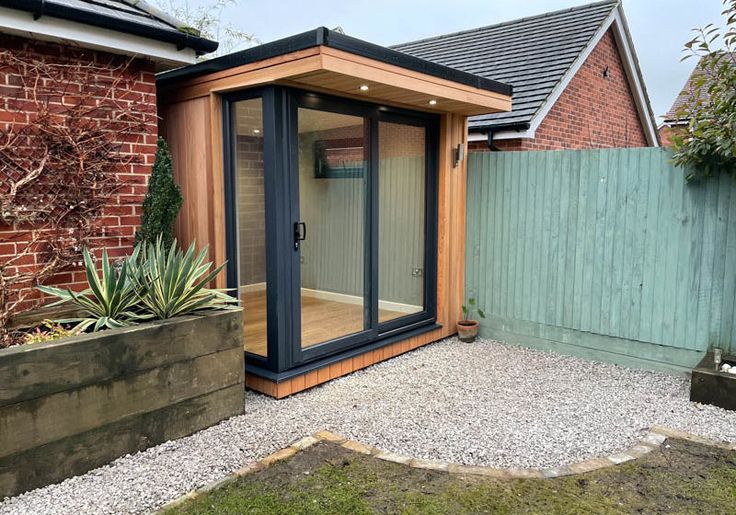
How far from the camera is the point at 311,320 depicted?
4.92 metres

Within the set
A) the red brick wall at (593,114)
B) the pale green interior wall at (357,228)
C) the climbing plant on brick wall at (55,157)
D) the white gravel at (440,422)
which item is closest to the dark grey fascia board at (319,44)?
the climbing plant on brick wall at (55,157)

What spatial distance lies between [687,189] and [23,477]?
5.47 meters

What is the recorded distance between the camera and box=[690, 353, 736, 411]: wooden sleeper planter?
4.33 metres

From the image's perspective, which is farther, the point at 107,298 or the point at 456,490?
the point at 107,298

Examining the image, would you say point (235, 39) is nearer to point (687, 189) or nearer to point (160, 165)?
point (160, 165)

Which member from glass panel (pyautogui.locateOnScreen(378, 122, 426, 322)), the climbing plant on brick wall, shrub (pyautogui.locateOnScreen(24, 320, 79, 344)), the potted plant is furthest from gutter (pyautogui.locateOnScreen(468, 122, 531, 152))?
shrub (pyautogui.locateOnScreen(24, 320, 79, 344))

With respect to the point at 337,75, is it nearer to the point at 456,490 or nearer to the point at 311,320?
the point at 311,320

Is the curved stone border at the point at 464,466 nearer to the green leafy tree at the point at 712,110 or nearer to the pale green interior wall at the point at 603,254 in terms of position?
the pale green interior wall at the point at 603,254

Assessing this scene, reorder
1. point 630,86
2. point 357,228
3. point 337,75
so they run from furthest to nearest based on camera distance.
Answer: point 630,86, point 357,228, point 337,75

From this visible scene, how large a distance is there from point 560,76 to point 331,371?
5.96m

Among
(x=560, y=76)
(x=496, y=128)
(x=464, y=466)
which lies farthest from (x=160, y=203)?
(x=560, y=76)

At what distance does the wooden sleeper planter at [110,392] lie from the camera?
2961 mm

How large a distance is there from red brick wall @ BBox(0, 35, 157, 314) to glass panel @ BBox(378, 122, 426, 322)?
2.11 m

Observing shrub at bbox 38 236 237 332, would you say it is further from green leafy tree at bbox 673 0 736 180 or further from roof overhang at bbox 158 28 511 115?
green leafy tree at bbox 673 0 736 180
